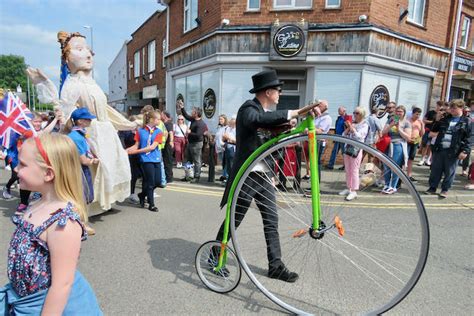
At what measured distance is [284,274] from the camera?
119 inches

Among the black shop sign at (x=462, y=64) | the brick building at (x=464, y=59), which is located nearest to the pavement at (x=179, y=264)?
the black shop sign at (x=462, y=64)

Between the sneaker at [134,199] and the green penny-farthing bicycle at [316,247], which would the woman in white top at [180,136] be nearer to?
the sneaker at [134,199]

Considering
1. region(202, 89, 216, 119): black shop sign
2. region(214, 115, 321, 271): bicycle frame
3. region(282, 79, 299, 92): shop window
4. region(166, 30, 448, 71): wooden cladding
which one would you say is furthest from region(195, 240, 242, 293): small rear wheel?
region(202, 89, 216, 119): black shop sign

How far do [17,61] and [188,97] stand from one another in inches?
3772

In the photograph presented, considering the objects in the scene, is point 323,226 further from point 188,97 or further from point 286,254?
point 188,97

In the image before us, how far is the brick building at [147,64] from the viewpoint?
17641 mm

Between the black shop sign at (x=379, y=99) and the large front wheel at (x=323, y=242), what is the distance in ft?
20.7

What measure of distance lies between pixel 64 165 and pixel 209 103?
1009cm

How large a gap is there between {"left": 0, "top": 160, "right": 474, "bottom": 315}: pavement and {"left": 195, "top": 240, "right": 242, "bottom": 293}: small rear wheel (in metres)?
0.08

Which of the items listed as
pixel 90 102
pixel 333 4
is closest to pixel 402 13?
pixel 333 4

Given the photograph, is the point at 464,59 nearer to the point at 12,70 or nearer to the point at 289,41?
the point at 289,41

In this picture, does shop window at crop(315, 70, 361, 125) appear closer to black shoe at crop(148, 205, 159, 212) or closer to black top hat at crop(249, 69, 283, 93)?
black shoe at crop(148, 205, 159, 212)

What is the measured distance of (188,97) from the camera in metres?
13.0

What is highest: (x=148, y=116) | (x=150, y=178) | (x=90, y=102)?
(x=90, y=102)
